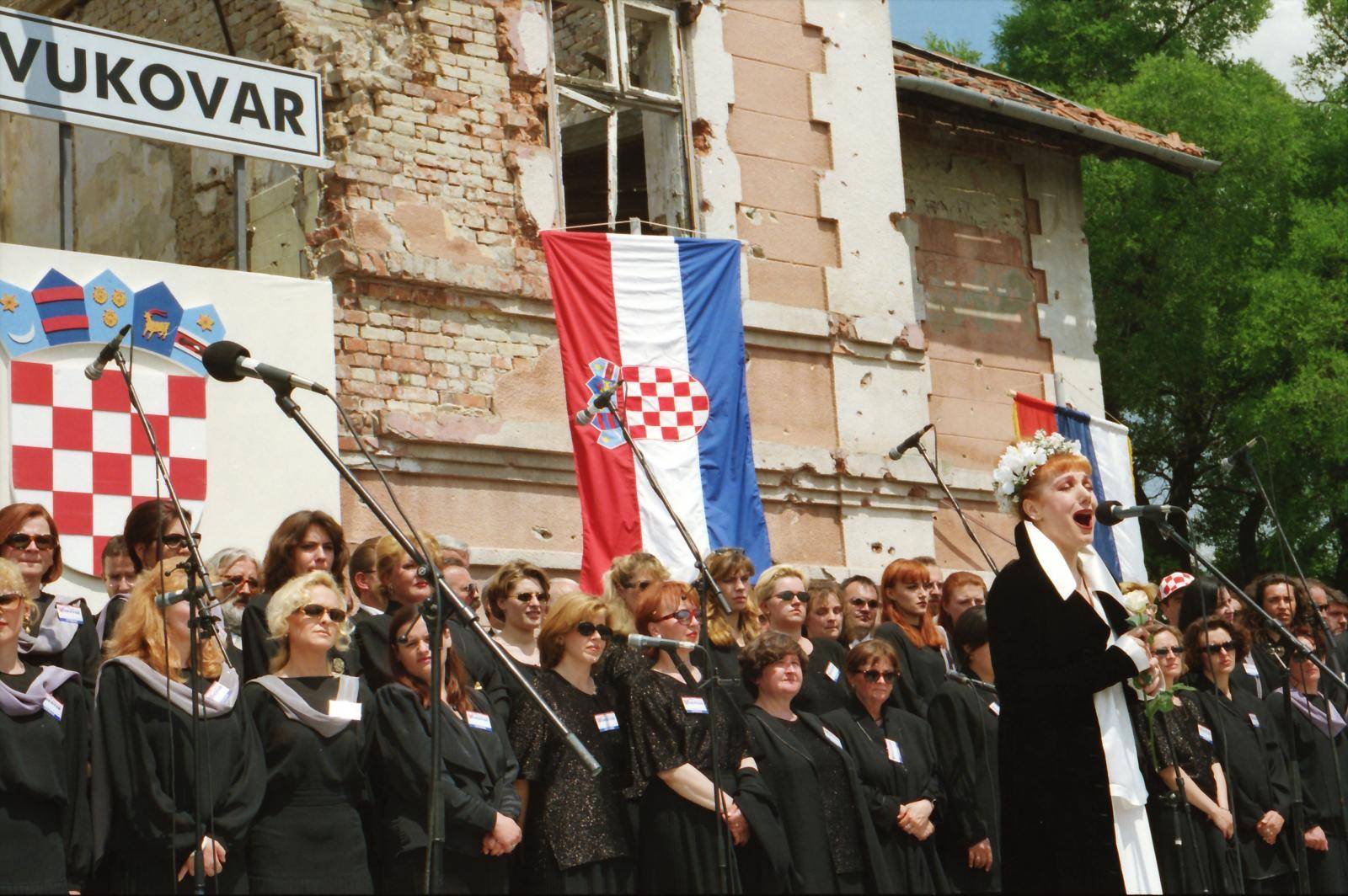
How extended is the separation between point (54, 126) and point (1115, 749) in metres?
9.67

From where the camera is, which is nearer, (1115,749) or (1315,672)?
(1115,749)

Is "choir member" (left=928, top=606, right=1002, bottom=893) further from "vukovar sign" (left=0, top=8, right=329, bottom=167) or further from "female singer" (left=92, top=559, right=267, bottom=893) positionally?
"vukovar sign" (left=0, top=8, right=329, bottom=167)

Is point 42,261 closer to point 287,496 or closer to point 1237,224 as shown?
point 287,496

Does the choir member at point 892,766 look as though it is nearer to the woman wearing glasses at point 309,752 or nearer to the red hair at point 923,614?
the red hair at point 923,614

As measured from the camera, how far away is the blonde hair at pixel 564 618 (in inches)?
300

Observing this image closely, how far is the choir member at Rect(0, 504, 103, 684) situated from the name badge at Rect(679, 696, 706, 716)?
2350 mm

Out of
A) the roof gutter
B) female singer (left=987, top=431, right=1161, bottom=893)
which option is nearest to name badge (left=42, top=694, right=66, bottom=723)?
female singer (left=987, top=431, right=1161, bottom=893)

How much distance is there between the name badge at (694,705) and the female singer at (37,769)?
2376 mm

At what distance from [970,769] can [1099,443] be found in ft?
20.7

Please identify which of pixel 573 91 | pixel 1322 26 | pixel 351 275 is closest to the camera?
pixel 351 275

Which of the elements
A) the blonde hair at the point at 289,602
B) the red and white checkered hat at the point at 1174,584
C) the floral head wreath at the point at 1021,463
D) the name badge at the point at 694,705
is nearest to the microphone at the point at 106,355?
the blonde hair at the point at 289,602

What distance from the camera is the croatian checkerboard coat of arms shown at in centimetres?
904

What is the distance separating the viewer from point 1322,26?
74.2ft

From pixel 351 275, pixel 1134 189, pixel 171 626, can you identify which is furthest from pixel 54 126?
pixel 1134 189
